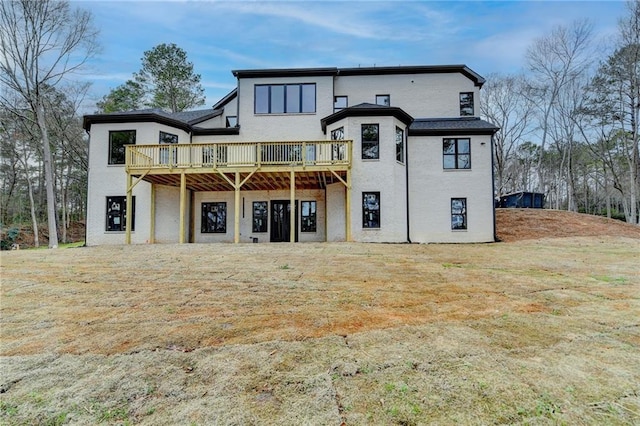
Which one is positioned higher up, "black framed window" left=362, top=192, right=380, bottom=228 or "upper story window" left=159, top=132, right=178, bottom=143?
"upper story window" left=159, top=132, right=178, bottom=143

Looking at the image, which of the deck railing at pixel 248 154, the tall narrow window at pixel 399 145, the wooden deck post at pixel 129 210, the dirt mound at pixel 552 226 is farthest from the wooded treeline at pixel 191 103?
the tall narrow window at pixel 399 145

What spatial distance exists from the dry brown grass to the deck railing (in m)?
7.44

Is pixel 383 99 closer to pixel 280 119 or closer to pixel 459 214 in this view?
pixel 280 119

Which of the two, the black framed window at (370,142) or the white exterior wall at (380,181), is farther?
the black framed window at (370,142)

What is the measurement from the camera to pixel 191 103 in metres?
29.6

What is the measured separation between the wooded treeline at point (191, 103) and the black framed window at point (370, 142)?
53.0 feet

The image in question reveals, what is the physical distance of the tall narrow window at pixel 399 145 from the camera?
15.1 m

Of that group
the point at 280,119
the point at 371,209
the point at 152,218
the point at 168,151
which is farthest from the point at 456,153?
the point at 152,218

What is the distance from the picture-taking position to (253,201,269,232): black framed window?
16719 millimetres

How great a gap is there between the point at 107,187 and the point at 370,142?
472 inches

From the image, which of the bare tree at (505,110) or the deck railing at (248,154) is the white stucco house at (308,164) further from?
the bare tree at (505,110)

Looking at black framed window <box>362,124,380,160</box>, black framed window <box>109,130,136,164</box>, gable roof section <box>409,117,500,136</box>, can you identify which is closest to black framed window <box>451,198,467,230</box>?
gable roof section <box>409,117,500,136</box>

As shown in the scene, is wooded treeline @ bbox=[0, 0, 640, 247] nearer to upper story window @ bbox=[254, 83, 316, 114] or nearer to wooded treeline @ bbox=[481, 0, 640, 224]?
wooded treeline @ bbox=[481, 0, 640, 224]

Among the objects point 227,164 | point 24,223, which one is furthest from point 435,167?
point 24,223
